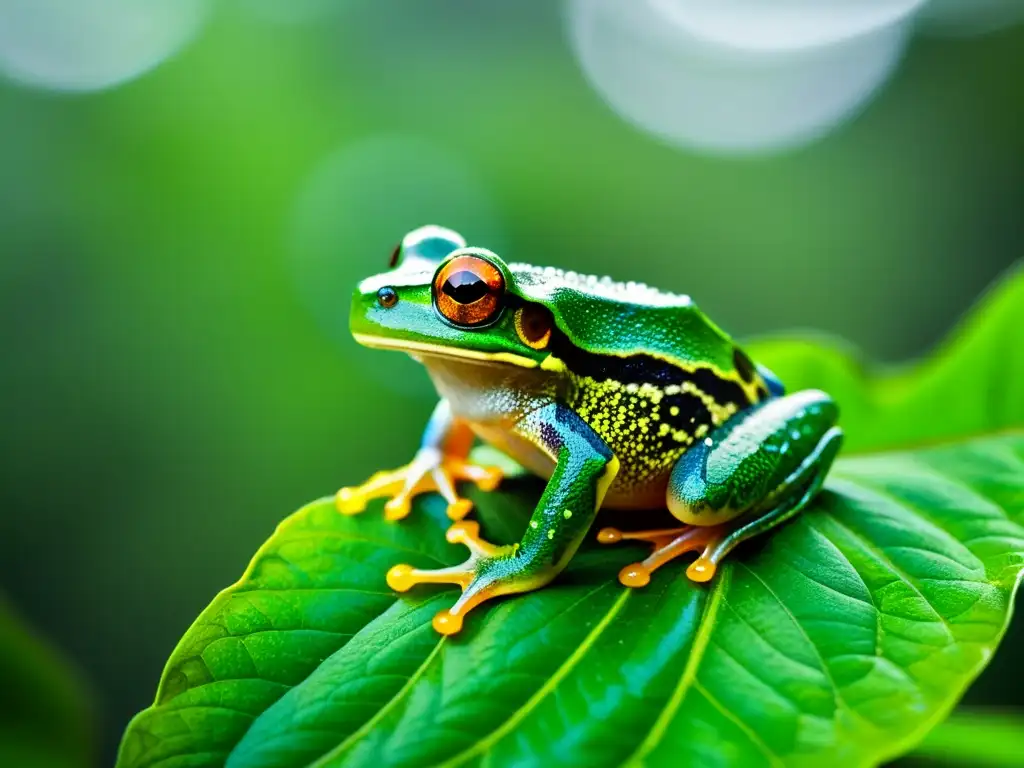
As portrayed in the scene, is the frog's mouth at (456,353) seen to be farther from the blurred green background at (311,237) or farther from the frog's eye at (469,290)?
the blurred green background at (311,237)

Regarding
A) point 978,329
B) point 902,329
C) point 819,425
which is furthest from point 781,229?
point 819,425

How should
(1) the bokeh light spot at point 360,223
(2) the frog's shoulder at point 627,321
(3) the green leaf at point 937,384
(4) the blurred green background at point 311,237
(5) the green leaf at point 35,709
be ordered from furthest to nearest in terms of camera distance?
(1) the bokeh light spot at point 360,223, (4) the blurred green background at point 311,237, (3) the green leaf at point 937,384, (5) the green leaf at point 35,709, (2) the frog's shoulder at point 627,321

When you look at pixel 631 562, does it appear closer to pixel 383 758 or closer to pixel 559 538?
pixel 559 538

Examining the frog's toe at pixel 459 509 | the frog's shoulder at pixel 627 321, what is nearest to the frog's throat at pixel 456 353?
the frog's shoulder at pixel 627 321

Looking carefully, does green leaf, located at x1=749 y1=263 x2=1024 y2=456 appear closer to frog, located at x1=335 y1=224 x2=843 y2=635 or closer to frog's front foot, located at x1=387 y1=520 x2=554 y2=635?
frog, located at x1=335 y1=224 x2=843 y2=635

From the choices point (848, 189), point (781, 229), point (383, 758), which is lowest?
point (383, 758)

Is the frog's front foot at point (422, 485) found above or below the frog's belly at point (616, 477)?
below
